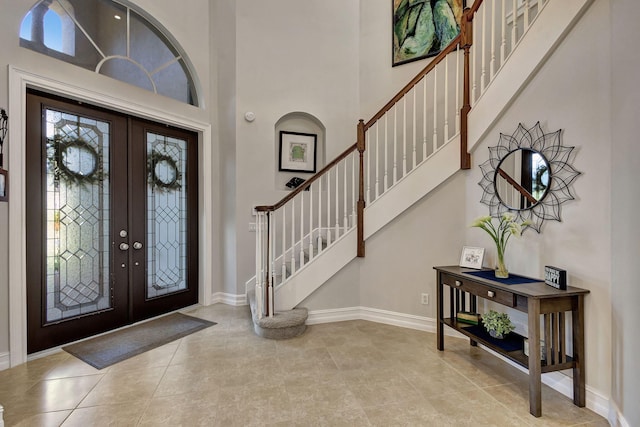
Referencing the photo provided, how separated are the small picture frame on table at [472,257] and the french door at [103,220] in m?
3.29

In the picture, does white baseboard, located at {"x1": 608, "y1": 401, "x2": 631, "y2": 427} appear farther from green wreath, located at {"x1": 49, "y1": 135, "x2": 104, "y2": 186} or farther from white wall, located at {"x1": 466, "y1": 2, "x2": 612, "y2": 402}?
green wreath, located at {"x1": 49, "y1": 135, "x2": 104, "y2": 186}

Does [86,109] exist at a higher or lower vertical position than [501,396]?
higher

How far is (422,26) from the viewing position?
4043 millimetres

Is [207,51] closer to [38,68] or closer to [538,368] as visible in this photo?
[38,68]

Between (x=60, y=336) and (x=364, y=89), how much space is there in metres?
4.60

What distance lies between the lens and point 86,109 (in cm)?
301

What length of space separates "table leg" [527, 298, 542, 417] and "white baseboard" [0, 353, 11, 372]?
3.82 meters

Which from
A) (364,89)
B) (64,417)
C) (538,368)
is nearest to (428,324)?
(538,368)

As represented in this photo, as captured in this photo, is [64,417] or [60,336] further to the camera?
[60,336]

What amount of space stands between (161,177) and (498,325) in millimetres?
3804

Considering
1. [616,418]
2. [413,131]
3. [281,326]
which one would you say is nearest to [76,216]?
[281,326]

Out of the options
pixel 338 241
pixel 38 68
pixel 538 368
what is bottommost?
pixel 538 368

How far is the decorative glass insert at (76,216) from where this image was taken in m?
2.79

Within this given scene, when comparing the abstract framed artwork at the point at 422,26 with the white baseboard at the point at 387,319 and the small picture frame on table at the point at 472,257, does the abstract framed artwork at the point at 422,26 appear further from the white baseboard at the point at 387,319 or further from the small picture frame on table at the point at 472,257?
the white baseboard at the point at 387,319
